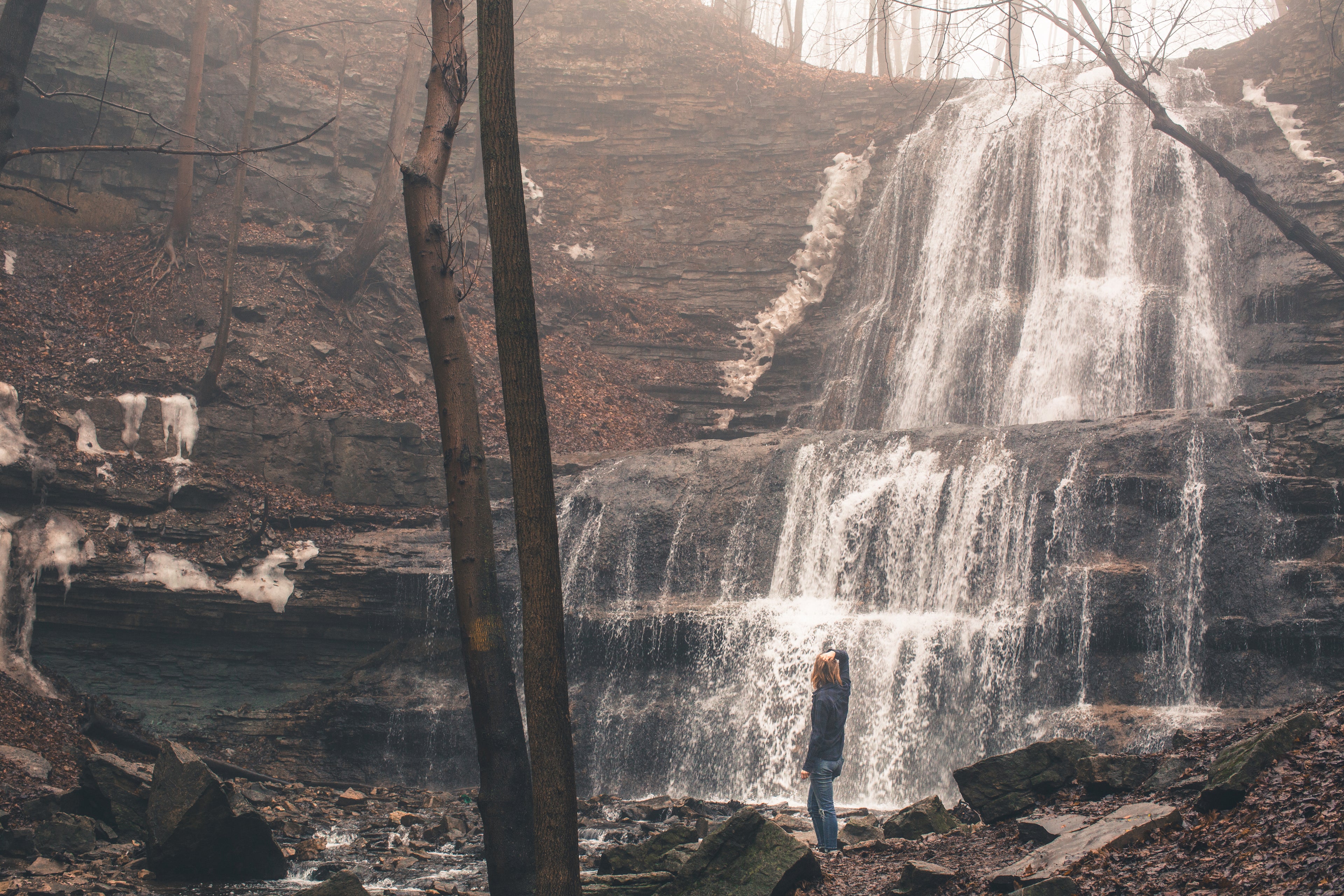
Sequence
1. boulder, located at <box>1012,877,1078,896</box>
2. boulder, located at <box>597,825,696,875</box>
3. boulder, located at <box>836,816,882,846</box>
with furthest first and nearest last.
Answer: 1. boulder, located at <box>836,816,882,846</box>
2. boulder, located at <box>597,825,696,875</box>
3. boulder, located at <box>1012,877,1078,896</box>

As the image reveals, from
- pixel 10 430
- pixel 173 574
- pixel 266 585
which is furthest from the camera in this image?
pixel 266 585

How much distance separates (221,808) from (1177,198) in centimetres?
2003

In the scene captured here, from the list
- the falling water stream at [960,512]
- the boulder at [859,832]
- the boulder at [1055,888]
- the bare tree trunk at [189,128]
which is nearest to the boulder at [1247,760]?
the boulder at [1055,888]

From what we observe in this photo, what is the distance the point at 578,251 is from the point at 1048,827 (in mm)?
20378

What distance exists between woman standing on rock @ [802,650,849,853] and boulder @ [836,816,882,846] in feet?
2.01

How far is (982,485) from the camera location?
13.6m

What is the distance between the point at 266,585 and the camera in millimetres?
14070

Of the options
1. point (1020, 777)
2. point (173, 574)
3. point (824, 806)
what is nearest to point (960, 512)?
point (1020, 777)

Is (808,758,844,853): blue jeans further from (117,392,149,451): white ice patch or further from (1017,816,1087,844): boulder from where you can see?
(117,392,149,451): white ice patch

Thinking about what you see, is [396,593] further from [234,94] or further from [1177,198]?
[1177,198]

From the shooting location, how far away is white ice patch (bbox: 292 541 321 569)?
47.3ft

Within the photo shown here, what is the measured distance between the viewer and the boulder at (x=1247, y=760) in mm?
4727

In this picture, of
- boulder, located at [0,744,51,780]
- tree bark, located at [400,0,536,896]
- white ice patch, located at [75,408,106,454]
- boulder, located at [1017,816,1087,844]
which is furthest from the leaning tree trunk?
boulder, located at [1017,816,1087,844]

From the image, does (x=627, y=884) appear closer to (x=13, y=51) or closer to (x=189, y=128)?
(x=13, y=51)
